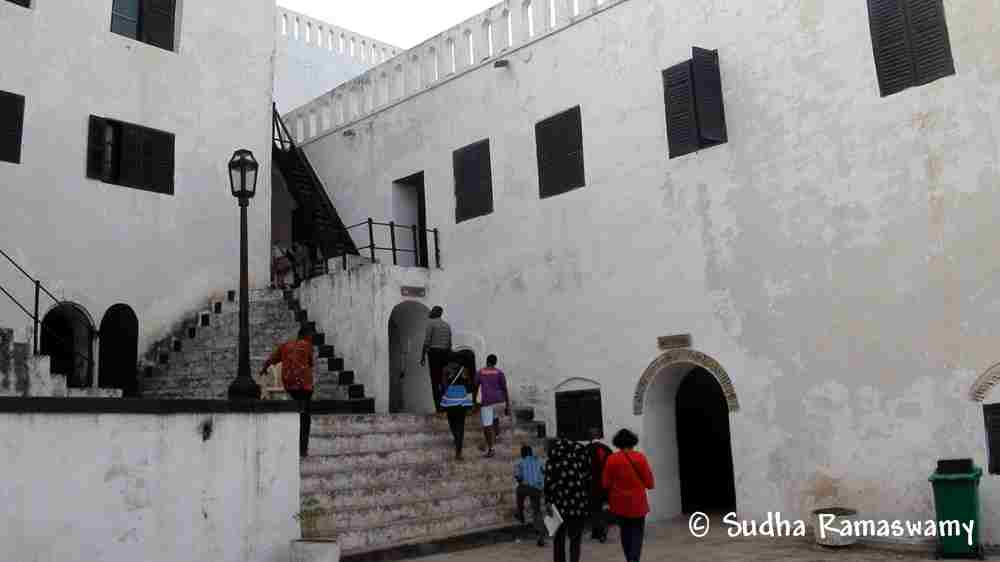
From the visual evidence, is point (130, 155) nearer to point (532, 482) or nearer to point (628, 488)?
point (532, 482)

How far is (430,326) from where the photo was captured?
13.2 m

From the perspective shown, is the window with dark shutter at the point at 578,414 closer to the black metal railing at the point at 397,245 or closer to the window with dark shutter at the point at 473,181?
the window with dark shutter at the point at 473,181

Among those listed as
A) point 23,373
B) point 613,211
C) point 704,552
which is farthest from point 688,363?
point 23,373

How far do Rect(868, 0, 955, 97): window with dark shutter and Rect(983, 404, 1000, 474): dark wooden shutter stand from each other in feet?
12.0

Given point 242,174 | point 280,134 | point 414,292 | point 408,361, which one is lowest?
point 408,361

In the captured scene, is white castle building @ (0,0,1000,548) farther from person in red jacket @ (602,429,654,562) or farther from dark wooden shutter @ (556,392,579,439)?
person in red jacket @ (602,429,654,562)

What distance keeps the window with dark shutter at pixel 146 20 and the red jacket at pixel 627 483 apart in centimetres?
1163

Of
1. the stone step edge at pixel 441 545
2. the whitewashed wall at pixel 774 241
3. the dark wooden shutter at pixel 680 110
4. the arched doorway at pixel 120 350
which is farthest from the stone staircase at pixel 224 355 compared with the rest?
the dark wooden shutter at pixel 680 110

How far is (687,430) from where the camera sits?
48.2 ft

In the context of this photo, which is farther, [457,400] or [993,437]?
[457,400]

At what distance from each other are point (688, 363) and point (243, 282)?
595cm

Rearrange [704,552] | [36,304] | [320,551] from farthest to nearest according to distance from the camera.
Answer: [36,304] < [704,552] < [320,551]

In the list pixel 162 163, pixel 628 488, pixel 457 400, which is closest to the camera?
pixel 628 488

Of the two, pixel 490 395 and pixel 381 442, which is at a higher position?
pixel 490 395
